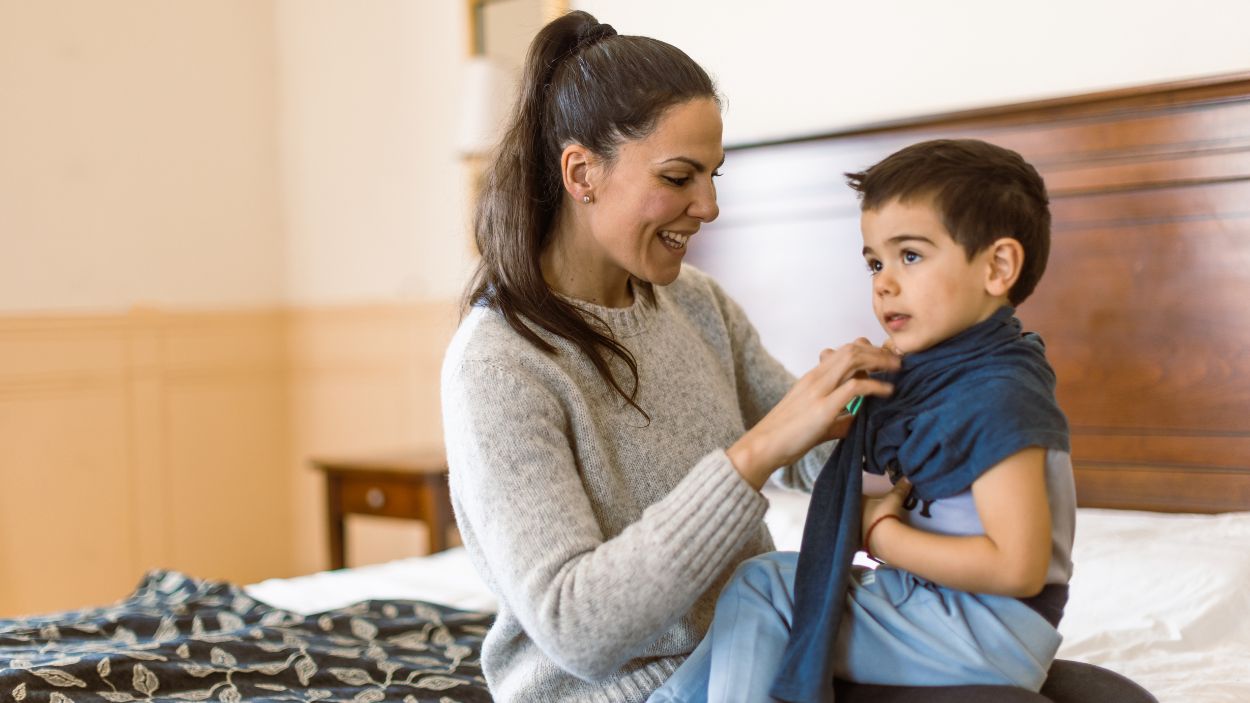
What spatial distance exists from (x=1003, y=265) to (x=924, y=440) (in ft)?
0.59

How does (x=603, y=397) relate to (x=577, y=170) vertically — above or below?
below

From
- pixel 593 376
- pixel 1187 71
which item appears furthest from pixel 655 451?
pixel 1187 71

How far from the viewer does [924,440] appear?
1082 mm

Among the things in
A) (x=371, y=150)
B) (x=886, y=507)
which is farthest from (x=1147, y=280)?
(x=371, y=150)

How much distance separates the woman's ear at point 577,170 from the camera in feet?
4.52

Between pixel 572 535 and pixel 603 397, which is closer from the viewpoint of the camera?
pixel 572 535

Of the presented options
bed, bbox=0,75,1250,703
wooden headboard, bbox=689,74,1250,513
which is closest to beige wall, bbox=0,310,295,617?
bed, bbox=0,75,1250,703

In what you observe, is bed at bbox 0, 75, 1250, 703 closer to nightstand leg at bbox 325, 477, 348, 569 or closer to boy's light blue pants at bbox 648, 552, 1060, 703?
boy's light blue pants at bbox 648, 552, 1060, 703

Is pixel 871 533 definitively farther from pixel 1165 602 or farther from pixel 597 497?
pixel 1165 602

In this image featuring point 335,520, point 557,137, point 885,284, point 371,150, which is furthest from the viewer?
point 371,150

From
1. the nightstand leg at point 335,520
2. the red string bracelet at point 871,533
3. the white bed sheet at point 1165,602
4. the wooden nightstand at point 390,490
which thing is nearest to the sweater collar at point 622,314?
the red string bracelet at point 871,533

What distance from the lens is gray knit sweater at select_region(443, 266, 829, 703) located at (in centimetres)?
113

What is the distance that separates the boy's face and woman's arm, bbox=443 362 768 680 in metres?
0.22

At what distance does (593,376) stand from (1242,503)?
134 centimetres
